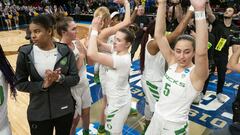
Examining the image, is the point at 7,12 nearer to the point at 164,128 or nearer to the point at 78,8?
the point at 78,8

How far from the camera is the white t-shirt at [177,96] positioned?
1919 millimetres

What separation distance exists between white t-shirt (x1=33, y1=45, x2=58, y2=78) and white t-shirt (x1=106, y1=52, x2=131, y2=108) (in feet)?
2.10

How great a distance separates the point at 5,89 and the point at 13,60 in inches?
232

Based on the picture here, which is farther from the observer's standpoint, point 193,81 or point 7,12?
point 7,12

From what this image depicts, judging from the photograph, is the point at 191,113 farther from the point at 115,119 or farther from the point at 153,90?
the point at 115,119

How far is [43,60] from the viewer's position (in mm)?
2016

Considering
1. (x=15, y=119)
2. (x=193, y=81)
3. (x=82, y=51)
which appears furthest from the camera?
(x=15, y=119)

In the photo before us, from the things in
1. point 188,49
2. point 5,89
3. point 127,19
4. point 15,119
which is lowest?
point 15,119

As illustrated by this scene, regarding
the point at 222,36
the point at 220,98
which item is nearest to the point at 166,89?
the point at 222,36

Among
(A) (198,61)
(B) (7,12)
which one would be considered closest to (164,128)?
(A) (198,61)

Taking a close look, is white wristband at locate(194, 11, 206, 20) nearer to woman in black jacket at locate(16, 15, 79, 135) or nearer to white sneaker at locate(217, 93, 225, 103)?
woman in black jacket at locate(16, 15, 79, 135)

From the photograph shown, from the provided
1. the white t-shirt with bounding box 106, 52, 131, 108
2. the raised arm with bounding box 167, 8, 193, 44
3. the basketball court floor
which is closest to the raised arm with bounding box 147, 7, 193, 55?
the raised arm with bounding box 167, 8, 193, 44

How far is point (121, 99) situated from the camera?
247cm

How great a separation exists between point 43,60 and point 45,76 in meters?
0.20
